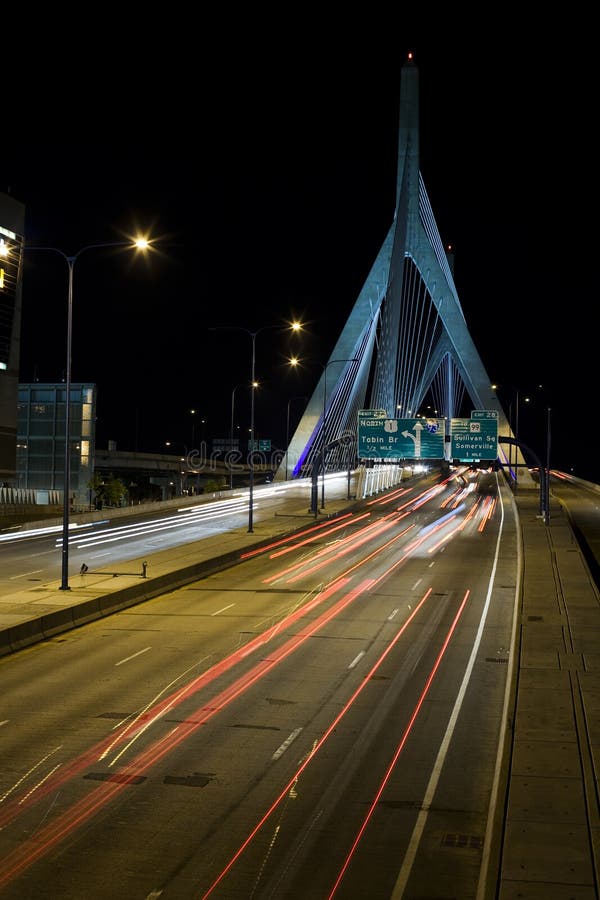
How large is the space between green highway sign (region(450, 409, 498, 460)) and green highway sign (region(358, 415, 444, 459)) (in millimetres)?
1034

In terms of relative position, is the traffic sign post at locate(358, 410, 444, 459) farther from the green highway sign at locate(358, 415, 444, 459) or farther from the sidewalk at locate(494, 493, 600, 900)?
the sidewalk at locate(494, 493, 600, 900)

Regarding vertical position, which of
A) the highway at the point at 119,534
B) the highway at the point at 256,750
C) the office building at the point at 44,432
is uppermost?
the office building at the point at 44,432

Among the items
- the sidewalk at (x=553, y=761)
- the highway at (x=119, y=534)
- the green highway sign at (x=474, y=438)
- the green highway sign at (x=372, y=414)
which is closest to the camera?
the sidewalk at (x=553, y=761)

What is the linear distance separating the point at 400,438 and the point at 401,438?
0.19ft

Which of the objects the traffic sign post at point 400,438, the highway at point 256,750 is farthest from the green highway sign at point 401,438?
the highway at point 256,750

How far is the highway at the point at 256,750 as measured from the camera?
864cm

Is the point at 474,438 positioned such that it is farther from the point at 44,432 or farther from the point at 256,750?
the point at 256,750

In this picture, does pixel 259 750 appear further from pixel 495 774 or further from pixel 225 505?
pixel 225 505

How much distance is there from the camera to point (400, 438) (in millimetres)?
58531

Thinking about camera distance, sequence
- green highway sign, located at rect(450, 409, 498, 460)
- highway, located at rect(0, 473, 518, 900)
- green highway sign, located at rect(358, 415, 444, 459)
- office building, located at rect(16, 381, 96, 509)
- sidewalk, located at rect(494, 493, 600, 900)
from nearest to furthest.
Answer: sidewalk, located at rect(494, 493, 600, 900)
highway, located at rect(0, 473, 518, 900)
green highway sign, located at rect(358, 415, 444, 459)
green highway sign, located at rect(450, 409, 498, 460)
office building, located at rect(16, 381, 96, 509)

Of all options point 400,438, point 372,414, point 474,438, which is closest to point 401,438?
point 400,438

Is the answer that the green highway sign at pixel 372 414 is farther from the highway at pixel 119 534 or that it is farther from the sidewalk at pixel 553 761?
the sidewalk at pixel 553 761

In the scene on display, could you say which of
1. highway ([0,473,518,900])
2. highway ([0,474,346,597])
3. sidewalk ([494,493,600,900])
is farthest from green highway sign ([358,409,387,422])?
sidewalk ([494,493,600,900])

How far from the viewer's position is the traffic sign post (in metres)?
58.0
